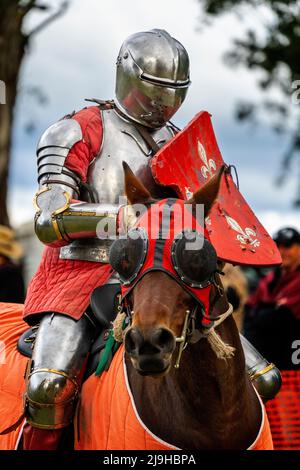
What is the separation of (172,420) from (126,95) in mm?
1935

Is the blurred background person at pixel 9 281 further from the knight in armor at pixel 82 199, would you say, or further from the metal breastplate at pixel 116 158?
the metal breastplate at pixel 116 158

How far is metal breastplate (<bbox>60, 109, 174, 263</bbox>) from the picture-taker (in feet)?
16.9

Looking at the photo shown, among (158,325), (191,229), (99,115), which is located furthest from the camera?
(99,115)

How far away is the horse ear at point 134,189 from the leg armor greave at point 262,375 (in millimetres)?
1105

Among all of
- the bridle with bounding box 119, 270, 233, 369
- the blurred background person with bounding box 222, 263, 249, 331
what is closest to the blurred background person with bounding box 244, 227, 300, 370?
the blurred background person with bounding box 222, 263, 249, 331

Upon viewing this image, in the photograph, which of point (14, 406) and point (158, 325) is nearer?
point (158, 325)

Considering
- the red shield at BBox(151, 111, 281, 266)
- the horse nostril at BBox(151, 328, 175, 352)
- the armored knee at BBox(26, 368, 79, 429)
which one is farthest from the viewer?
the armored knee at BBox(26, 368, 79, 429)

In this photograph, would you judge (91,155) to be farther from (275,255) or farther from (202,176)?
(275,255)

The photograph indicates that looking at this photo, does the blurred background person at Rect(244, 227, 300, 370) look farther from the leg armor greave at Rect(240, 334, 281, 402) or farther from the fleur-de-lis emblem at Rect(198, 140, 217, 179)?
the fleur-de-lis emblem at Rect(198, 140, 217, 179)

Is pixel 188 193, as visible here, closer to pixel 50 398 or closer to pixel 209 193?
pixel 209 193

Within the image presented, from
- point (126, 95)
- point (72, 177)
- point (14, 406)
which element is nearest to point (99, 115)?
point (126, 95)

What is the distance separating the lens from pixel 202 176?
4895mm

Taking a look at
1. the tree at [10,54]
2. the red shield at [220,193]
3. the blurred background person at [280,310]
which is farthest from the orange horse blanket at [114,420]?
the tree at [10,54]

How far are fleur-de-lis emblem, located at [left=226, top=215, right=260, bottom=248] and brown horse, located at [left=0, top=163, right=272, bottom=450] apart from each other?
411 mm
